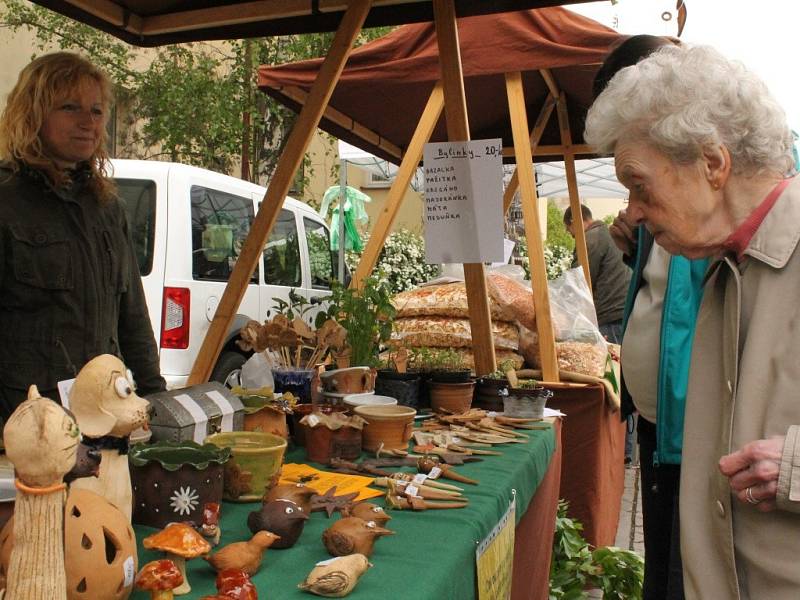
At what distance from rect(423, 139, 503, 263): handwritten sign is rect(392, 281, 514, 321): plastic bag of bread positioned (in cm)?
57

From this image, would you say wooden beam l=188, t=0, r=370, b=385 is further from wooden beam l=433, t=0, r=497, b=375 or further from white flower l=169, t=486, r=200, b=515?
white flower l=169, t=486, r=200, b=515

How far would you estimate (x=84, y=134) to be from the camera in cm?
203

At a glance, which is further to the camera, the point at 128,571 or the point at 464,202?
the point at 464,202

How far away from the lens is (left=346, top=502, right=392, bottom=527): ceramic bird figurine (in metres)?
1.27

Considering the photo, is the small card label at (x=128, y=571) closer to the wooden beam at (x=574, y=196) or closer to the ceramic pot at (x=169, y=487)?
the ceramic pot at (x=169, y=487)

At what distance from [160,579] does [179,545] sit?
71 millimetres

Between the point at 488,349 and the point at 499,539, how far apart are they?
4.44 ft

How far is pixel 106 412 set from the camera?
101cm

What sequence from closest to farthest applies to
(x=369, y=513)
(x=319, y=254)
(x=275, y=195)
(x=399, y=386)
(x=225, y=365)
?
(x=369, y=513)
(x=399, y=386)
(x=275, y=195)
(x=225, y=365)
(x=319, y=254)

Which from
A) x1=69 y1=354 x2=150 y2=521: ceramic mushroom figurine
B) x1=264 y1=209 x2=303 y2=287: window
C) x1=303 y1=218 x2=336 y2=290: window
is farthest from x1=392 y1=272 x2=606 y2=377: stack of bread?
x1=303 y1=218 x2=336 y2=290: window

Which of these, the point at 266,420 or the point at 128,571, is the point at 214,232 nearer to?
A: the point at 266,420

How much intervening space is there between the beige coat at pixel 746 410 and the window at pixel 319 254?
18.1ft

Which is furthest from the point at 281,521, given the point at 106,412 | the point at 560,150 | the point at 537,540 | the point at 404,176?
the point at 560,150

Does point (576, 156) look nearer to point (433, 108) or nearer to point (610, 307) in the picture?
point (610, 307)
